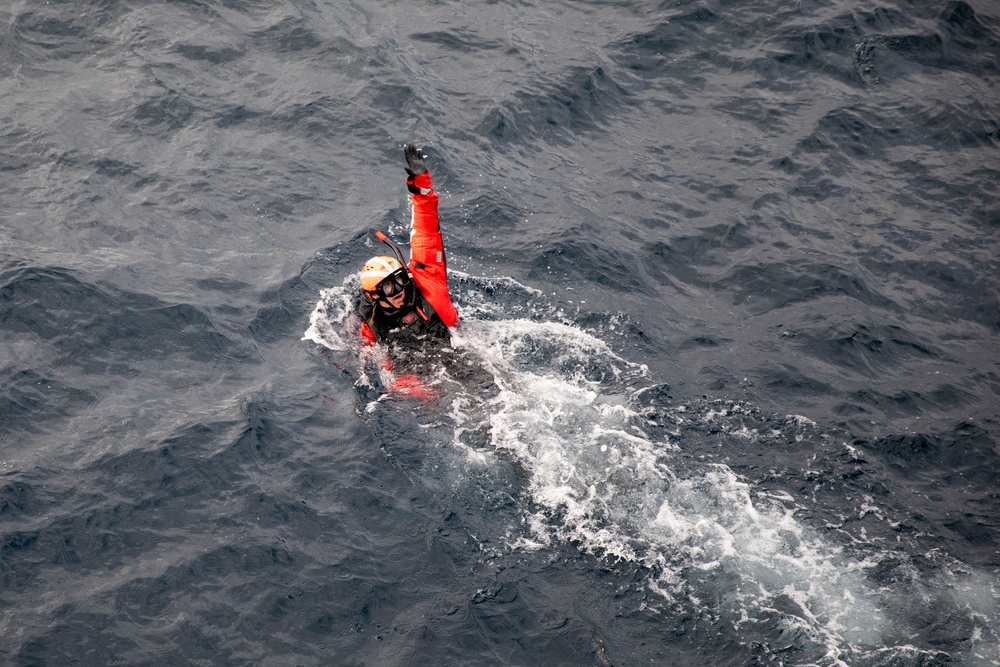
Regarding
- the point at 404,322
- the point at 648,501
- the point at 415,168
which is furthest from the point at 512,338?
the point at 648,501

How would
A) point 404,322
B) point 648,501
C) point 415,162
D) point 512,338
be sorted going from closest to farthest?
point 648,501, point 415,162, point 404,322, point 512,338

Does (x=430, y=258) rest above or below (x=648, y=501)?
above

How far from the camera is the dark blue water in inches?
319

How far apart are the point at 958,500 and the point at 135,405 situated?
9.81 metres

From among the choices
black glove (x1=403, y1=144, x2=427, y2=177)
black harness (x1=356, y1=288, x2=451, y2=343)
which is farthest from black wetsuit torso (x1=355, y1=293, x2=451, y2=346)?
black glove (x1=403, y1=144, x2=427, y2=177)

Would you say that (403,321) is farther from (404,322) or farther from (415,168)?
(415,168)

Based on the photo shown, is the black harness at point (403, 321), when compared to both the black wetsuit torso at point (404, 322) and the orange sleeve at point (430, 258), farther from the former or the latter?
the orange sleeve at point (430, 258)

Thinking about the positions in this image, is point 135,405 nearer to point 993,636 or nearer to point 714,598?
point 714,598

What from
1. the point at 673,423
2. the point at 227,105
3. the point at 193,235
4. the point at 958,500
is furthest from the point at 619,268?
the point at 227,105

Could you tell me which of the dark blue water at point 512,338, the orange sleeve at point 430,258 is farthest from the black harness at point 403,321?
the dark blue water at point 512,338

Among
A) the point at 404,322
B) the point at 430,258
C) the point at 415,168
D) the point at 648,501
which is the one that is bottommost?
the point at 648,501

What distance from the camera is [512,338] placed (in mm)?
11430

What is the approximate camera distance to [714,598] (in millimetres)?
8086

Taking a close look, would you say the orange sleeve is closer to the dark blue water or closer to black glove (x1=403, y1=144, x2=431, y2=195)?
black glove (x1=403, y1=144, x2=431, y2=195)
